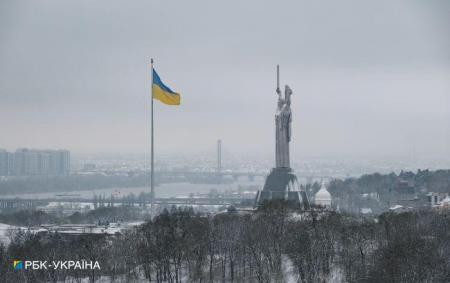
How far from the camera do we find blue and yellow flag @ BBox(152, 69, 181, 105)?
4750 cm

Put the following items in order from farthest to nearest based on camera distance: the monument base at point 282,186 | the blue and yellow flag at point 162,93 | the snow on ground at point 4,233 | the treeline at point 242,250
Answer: the monument base at point 282,186, the snow on ground at point 4,233, the blue and yellow flag at point 162,93, the treeline at point 242,250

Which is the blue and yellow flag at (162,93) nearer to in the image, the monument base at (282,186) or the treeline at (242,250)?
the treeline at (242,250)

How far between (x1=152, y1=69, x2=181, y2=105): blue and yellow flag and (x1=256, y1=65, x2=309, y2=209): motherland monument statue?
748 inches

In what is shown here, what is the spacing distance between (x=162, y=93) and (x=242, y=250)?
22.1 ft

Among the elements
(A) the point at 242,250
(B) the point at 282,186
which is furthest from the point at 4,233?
(A) the point at 242,250

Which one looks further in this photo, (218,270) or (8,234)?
(8,234)

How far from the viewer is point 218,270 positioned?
46.3 meters

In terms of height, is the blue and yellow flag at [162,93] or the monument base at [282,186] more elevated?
the blue and yellow flag at [162,93]

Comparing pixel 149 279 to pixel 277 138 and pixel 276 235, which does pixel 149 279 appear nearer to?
pixel 276 235

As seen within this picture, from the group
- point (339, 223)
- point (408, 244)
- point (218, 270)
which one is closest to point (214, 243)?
point (218, 270)

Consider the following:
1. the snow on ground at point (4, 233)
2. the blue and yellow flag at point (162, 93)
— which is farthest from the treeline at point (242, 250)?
the snow on ground at point (4, 233)

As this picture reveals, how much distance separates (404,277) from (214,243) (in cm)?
1073

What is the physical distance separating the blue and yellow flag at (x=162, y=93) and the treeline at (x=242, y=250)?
4808 millimetres

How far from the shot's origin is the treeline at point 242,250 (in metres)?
43.8
